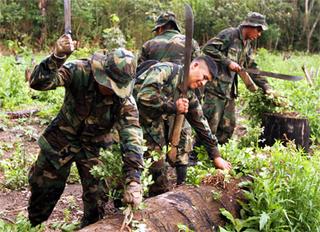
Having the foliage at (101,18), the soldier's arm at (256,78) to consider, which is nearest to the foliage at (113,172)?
the soldier's arm at (256,78)

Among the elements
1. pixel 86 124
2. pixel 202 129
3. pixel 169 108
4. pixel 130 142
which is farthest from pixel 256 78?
pixel 130 142

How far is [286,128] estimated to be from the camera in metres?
6.81

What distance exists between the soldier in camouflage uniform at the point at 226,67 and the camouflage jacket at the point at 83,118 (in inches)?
108

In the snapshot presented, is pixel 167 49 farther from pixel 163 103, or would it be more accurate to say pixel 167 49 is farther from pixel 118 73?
pixel 118 73

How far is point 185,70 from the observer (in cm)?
447

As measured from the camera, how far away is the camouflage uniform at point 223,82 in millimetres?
6746

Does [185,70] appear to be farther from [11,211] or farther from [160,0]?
[160,0]

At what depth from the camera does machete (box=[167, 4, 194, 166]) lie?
14.3ft

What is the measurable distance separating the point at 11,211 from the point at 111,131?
158cm

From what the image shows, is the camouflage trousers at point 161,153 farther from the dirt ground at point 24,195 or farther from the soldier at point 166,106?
the dirt ground at point 24,195

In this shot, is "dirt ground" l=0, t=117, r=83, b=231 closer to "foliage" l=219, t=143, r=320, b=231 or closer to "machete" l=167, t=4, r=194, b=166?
"machete" l=167, t=4, r=194, b=166

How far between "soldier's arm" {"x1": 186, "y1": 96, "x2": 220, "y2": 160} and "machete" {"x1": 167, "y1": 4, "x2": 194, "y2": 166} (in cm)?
12

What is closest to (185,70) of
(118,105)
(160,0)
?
(118,105)

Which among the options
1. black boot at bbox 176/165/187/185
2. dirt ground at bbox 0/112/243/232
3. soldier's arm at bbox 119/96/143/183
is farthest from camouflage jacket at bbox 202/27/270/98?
soldier's arm at bbox 119/96/143/183
